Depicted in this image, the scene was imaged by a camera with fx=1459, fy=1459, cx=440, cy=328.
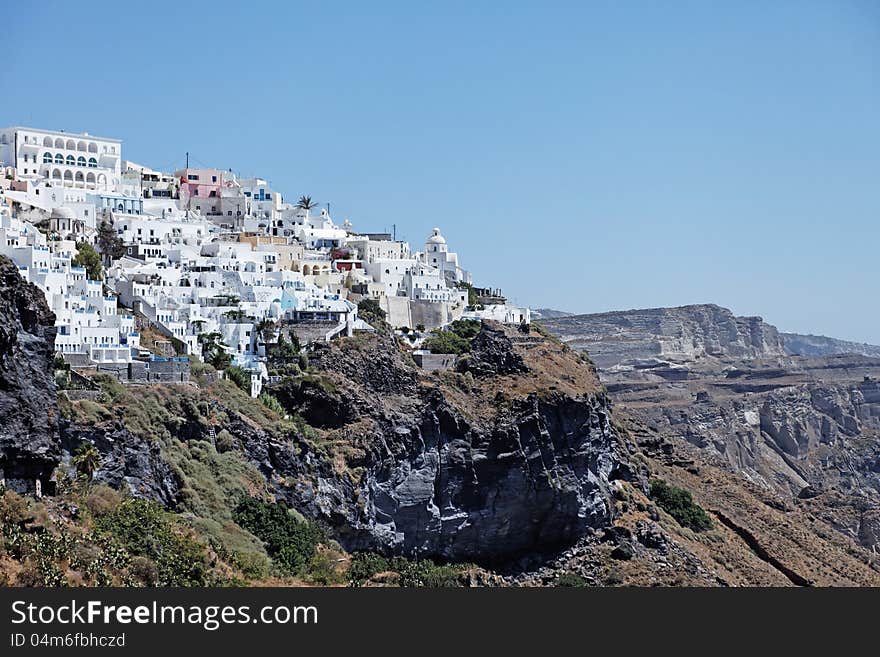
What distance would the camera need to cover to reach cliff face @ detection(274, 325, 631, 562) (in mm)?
71875

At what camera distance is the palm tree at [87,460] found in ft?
164

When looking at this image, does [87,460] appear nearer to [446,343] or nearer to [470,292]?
[446,343]

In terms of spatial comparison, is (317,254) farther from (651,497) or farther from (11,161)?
(651,497)

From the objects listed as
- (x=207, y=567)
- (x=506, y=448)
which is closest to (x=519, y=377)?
(x=506, y=448)

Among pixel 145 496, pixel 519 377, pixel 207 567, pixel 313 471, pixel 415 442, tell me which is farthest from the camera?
pixel 519 377

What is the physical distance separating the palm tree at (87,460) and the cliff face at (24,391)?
3.47 metres

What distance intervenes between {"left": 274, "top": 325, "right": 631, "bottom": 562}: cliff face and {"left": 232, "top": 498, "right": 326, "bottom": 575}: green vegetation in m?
5.47

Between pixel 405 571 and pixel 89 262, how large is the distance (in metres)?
23.8

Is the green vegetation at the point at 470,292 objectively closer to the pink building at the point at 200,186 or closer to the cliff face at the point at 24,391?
the pink building at the point at 200,186

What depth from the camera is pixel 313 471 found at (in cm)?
6694

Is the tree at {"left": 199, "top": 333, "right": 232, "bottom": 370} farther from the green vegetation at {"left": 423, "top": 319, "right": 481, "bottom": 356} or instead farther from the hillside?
the green vegetation at {"left": 423, "top": 319, "right": 481, "bottom": 356}

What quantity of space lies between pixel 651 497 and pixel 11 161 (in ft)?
148

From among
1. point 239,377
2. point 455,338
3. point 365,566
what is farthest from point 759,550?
point 239,377

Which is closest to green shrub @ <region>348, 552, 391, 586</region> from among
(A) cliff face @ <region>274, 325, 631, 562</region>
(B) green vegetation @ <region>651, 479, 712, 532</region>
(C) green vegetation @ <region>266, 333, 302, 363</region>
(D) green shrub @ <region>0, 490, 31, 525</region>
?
(A) cliff face @ <region>274, 325, 631, 562</region>
